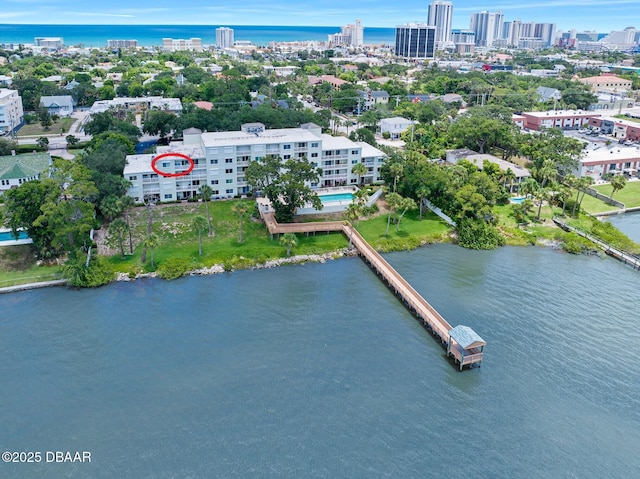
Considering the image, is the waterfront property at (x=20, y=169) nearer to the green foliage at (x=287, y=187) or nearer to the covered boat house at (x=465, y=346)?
the green foliage at (x=287, y=187)

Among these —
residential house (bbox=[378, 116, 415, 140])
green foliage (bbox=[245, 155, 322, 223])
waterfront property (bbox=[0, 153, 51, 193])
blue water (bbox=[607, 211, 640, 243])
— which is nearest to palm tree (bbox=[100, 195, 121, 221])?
green foliage (bbox=[245, 155, 322, 223])

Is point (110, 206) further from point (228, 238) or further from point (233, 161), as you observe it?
point (233, 161)

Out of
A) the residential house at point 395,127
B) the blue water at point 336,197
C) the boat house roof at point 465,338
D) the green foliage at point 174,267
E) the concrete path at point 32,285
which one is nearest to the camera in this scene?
the boat house roof at point 465,338

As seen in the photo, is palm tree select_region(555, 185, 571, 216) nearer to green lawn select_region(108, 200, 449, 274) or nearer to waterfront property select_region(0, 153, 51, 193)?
green lawn select_region(108, 200, 449, 274)

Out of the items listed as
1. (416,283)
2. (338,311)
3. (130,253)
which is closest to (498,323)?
(416,283)

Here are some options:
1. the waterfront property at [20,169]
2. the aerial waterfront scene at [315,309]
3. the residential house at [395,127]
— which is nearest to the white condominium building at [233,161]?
the aerial waterfront scene at [315,309]

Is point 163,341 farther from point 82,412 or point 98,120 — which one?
point 98,120
